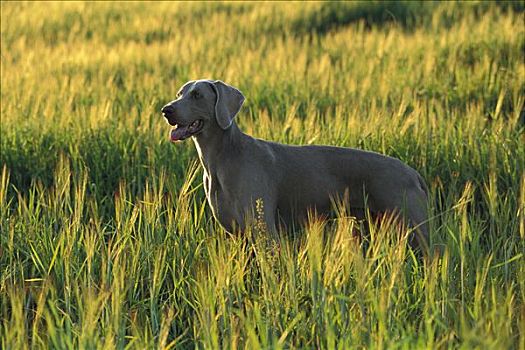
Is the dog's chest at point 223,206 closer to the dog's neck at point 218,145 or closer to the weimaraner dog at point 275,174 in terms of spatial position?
the weimaraner dog at point 275,174

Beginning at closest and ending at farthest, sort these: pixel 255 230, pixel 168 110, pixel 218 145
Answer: pixel 255 230 → pixel 168 110 → pixel 218 145

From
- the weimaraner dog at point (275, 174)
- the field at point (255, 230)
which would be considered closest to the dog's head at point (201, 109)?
the weimaraner dog at point (275, 174)

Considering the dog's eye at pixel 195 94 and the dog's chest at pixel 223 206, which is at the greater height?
the dog's eye at pixel 195 94

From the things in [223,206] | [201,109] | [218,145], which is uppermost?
[201,109]

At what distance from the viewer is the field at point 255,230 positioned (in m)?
2.51

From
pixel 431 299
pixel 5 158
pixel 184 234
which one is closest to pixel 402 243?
pixel 431 299

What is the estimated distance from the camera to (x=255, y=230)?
3.20m

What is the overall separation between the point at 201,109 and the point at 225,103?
0.36 feet

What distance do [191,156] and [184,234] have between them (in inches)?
56.4

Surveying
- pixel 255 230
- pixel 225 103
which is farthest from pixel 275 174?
pixel 255 230

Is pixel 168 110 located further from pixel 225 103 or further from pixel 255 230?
pixel 255 230

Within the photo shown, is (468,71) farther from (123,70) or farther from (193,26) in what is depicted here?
(193,26)

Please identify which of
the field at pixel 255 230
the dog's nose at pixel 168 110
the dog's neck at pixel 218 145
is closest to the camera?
the field at pixel 255 230

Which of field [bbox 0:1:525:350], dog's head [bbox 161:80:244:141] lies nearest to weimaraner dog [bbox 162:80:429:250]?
dog's head [bbox 161:80:244:141]
